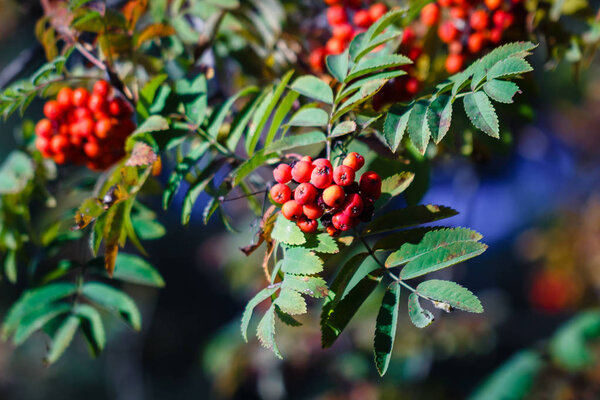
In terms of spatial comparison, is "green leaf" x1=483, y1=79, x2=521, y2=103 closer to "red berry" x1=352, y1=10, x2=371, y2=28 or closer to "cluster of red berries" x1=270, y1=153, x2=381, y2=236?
"cluster of red berries" x1=270, y1=153, x2=381, y2=236

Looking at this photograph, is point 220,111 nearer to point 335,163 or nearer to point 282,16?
point 335,163

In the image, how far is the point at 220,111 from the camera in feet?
3.88

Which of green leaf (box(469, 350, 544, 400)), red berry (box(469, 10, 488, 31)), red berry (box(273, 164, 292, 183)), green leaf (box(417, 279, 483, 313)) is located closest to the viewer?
green leaf (box(417, 279, 483, 313))

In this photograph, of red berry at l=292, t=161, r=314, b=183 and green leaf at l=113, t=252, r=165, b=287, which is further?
green leaf at l=113, t=252, r=165, b=287

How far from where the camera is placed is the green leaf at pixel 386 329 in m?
0.81

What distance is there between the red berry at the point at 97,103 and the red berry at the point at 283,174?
62cm

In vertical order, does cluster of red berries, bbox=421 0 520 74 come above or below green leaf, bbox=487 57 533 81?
below

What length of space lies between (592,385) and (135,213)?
2.37 meters

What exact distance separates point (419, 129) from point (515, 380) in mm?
1811

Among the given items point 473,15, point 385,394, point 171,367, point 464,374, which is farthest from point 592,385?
point 171,367

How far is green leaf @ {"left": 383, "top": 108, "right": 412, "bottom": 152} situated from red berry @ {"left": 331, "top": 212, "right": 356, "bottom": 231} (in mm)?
145

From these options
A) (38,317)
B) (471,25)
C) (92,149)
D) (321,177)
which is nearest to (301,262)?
(321,177)

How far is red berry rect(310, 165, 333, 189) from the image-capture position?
0.82 m

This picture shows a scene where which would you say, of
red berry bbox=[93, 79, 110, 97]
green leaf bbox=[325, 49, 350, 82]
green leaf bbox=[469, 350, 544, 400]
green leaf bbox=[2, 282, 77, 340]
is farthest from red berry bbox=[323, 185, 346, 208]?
green leaf bbox=[469, 350, 544, 400]
